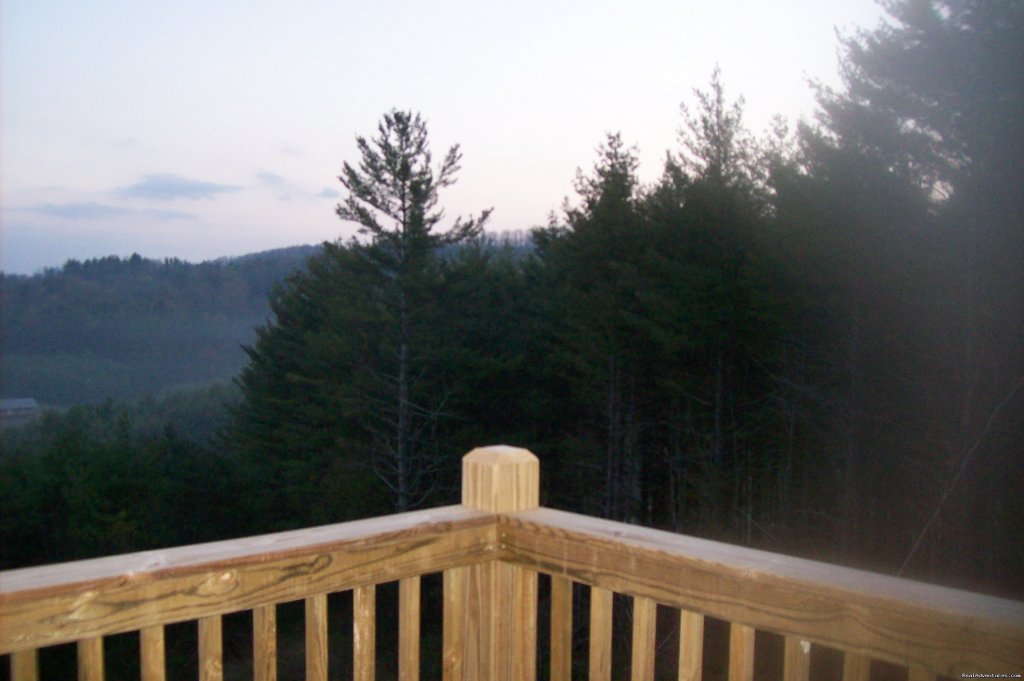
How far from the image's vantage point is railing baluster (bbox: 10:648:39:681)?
0.96m

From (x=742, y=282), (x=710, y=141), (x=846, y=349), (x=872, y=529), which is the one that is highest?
(x=710, y=141)

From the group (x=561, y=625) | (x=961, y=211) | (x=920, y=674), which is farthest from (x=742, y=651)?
(x=961, y=211)

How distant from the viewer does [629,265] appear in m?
14.0

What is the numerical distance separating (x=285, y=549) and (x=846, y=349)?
1103 centimetres

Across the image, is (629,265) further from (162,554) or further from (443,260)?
(162,554)

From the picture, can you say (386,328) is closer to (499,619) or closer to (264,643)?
(499,619)

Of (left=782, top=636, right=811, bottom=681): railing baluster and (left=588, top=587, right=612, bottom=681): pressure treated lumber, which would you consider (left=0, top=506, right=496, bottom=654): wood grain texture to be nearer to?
(left=588, top=587, right=612, bottom=681): pressure treated lumber

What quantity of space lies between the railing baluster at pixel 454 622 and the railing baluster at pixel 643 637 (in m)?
0.31

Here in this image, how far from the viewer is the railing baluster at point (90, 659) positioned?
39.1 inches

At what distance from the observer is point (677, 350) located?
14.4 metres

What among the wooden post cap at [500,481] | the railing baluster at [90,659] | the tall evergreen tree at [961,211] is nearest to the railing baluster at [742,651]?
the wooden post cap at [500,481]

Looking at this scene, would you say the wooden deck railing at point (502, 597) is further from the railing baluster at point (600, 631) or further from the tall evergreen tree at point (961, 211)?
the tall evergreen tree at point (961, 211)

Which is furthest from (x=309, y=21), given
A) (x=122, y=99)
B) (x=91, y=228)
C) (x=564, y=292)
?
(x=564, y=292)

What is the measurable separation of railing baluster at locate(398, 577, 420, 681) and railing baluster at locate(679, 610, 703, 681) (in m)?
0.42
